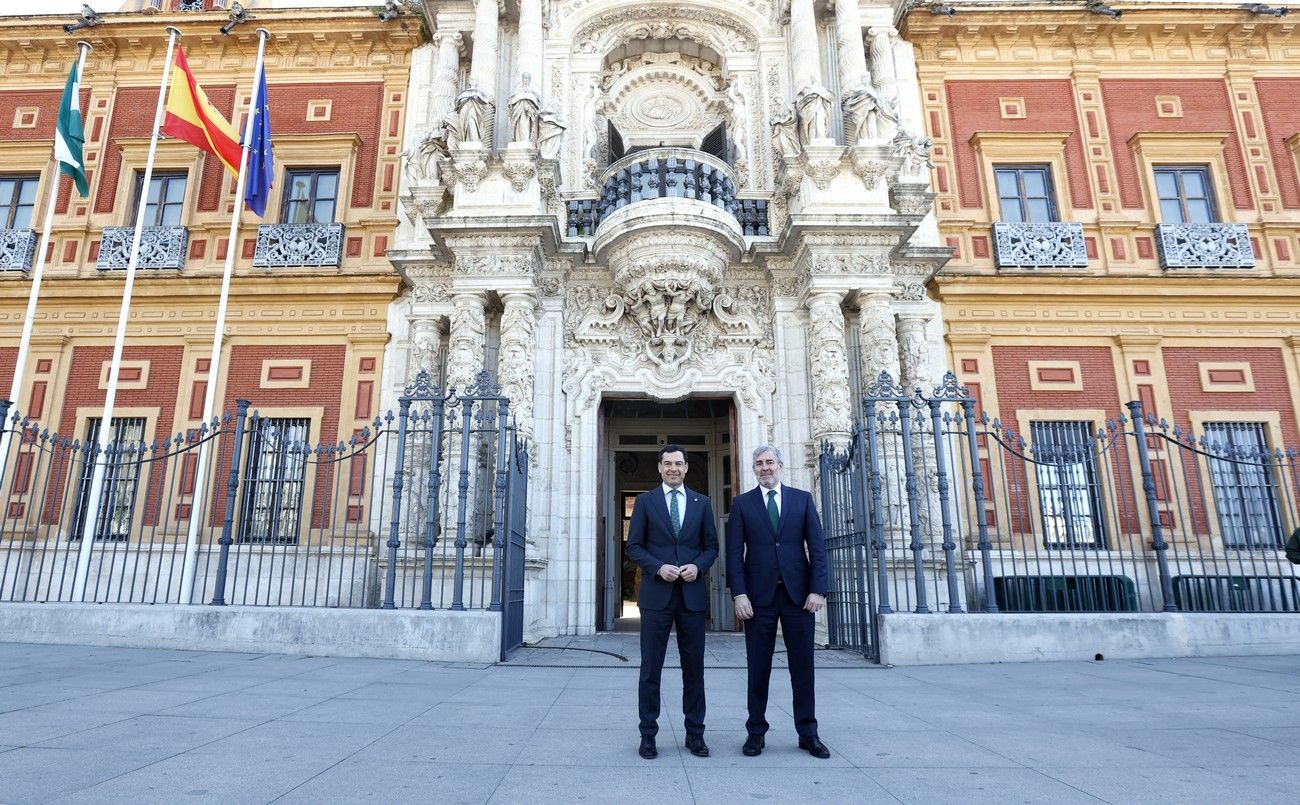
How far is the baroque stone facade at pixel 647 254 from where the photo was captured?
1110 cm

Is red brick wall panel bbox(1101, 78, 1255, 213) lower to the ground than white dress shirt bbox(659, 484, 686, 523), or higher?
higher

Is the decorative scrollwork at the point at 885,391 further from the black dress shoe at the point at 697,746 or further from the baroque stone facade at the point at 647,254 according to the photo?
the black dress shoe at the point at 697,746

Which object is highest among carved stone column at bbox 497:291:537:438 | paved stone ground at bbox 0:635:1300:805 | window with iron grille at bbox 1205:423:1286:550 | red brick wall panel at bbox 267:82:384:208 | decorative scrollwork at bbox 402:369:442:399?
red brick wall panel at bbox 267:82:384:208

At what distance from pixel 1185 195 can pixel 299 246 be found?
16.2 meters

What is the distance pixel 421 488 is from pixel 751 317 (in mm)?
5674

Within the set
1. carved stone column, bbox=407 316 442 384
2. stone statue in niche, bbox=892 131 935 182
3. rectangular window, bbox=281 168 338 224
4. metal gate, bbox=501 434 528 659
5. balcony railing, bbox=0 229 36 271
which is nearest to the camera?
metal gate, bbox=501 434 528 659

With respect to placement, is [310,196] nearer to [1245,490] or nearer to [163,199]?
[163,199]

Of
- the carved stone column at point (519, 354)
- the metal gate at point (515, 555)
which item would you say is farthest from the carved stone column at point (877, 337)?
the metal gate at point (515, 555)

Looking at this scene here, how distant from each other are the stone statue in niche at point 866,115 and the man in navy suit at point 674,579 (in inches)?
367

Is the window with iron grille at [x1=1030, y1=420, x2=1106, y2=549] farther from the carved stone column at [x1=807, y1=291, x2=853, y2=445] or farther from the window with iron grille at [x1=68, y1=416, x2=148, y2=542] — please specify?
the window with iron grille at [x1=68, y1=416, x2=148, y2=542]

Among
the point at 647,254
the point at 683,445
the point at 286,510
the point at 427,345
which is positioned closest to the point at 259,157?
the point at 427,345

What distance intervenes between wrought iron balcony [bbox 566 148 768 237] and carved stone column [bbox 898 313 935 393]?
9.08ft

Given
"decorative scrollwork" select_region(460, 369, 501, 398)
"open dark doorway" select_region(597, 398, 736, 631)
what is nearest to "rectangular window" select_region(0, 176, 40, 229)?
"decorative scrollwork" select_region(460, 369, 501, 398)

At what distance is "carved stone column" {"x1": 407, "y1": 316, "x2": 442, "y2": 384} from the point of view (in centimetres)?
1185
